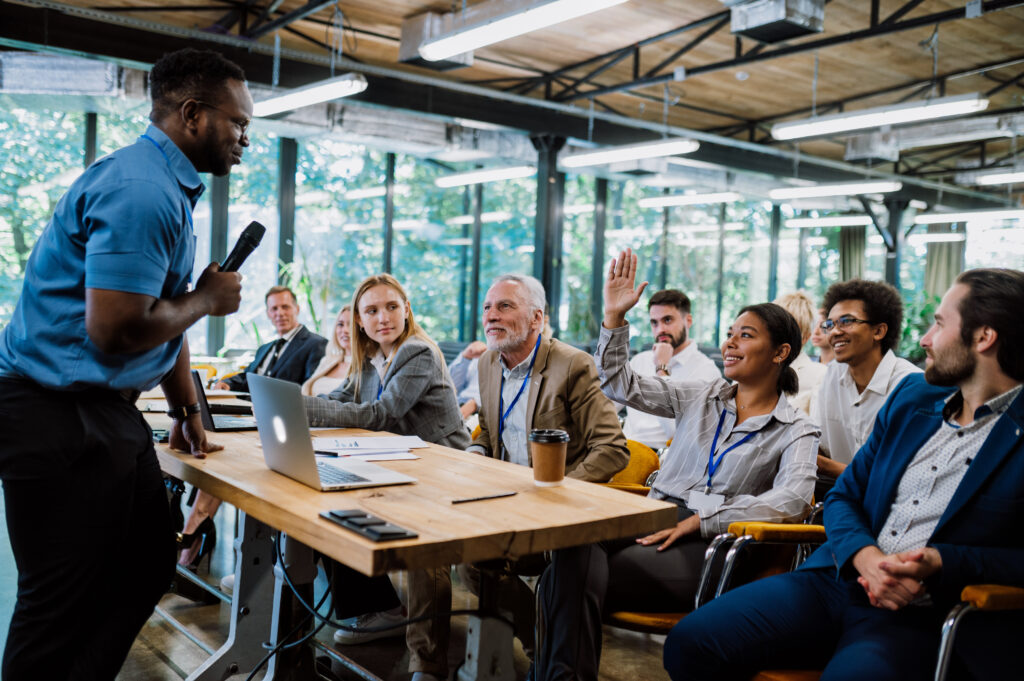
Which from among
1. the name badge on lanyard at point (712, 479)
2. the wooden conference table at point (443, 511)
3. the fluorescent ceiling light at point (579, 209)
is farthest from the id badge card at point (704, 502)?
the fluorescent ceiling light at point (579, 209)

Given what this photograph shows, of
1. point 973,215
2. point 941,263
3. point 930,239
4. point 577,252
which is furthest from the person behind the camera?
point 941,263

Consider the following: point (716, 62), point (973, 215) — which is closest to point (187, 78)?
point (716, 62)

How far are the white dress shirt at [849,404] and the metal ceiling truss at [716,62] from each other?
3735 mm

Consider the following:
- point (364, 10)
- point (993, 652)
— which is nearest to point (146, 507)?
point (993, 652)

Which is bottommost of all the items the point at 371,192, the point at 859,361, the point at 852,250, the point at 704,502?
the point at 704,502

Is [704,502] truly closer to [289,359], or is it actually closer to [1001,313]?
[1001,313]

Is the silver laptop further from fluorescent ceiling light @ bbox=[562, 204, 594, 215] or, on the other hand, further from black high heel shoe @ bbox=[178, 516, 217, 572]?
fluorescent ceiling light @ bbox=[562, 204, 594, 215]

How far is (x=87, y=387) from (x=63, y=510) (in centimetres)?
24

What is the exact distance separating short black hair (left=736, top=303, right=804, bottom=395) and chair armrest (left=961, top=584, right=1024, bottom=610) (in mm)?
962

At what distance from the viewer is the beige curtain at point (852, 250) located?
1498 centimetres

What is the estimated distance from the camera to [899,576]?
1.79m

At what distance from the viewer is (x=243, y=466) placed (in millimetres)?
2068

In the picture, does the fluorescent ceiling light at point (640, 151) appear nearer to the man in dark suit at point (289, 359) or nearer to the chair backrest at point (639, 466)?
the man in dark suit at point (289, 359)

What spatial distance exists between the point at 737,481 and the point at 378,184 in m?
8.49
